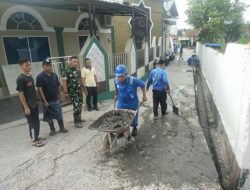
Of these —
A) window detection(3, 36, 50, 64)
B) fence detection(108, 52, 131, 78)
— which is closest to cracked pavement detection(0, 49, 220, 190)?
fence detection(108, 52, 131, 78)

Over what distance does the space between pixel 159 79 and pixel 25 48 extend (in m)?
6.44

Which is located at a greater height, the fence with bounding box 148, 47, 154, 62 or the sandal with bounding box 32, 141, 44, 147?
the fence with bounding box 148, 47, 154, 62

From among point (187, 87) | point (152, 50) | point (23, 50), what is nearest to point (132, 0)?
point (152, 50)

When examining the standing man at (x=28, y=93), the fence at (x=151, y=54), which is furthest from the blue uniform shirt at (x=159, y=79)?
the fence at (x=151, y=54)

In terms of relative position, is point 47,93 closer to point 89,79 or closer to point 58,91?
point 58,91

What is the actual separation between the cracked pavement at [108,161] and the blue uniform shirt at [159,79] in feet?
3.44

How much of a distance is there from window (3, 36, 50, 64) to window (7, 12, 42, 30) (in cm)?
42

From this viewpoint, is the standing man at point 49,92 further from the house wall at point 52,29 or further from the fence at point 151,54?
the fence at point 151,54

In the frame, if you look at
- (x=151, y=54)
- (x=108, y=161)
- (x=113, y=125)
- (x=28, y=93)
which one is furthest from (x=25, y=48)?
(x=151, y=54)

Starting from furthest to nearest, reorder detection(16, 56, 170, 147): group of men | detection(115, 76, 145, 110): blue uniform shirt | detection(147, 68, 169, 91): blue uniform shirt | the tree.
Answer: the tree < detection(147, 68, 169, 91): blue uniform shirt < detection(115, 76, 145, 110): blue uniform shirt < detection(16, 56, 170, 147): group of men

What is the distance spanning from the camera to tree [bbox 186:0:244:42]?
22678 millimetres

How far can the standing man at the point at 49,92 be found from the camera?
5.02m

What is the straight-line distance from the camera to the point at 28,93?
4.66 meters

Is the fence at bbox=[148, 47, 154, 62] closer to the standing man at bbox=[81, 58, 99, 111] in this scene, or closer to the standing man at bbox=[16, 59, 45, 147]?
the standing man at bbox=[81, 58, 99, 111]
